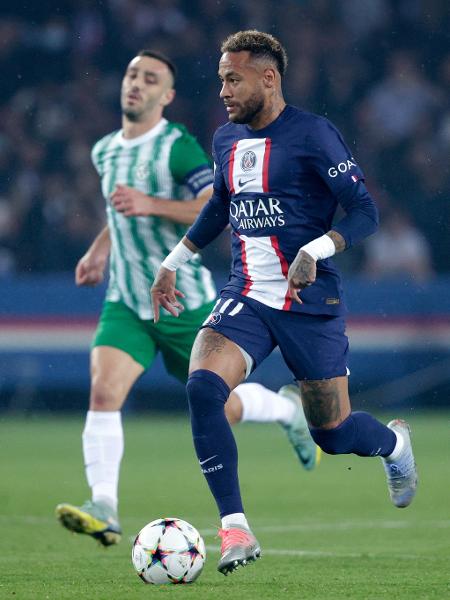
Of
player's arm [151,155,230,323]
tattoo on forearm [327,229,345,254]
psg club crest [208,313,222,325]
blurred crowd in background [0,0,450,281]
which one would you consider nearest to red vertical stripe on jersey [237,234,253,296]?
psg club crest [208,313,222,325]

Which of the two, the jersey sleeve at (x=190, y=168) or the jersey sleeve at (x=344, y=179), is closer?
the jersey sleeve at (x=344, y=179)

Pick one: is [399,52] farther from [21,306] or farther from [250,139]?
[250,139]

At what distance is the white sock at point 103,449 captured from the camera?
6938mm

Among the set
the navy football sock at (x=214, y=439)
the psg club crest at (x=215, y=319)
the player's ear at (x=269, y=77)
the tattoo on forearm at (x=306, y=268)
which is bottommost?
the navy football sock at (x=214, y=439)

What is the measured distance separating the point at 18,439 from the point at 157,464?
239 cm

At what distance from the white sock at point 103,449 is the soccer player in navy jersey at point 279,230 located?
1.31 meters

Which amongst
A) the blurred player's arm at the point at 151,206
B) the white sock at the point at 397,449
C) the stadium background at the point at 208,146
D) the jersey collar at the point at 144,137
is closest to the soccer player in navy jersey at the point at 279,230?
the white sock at the point at 397,449

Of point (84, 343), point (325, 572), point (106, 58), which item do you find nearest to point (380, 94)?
point (106, 58)

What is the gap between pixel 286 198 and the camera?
19.2ft

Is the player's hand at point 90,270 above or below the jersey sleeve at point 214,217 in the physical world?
below

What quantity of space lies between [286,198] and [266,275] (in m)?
0.33

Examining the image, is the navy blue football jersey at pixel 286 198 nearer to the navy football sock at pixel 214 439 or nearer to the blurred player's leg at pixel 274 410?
the navy football sock at pixel 214 439

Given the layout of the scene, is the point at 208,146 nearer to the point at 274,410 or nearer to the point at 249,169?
the point at 274,410

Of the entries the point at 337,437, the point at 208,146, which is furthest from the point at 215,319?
the point at 208,146
